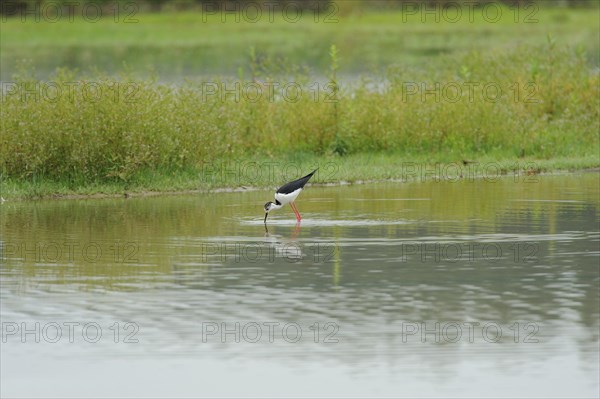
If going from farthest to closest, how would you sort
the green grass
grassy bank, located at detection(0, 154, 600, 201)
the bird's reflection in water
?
the green grass < grassy bank, located at detection(0, 154, 600, 201) < the bird's reflection in water

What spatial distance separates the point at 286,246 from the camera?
1723 centimetres

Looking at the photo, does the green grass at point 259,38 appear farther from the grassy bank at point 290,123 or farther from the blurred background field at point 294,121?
the grassy bank at point 290,123

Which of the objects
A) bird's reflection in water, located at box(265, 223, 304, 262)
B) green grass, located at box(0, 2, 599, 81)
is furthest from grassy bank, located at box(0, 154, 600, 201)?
green grass, located at box(0, 2, 599, 81)

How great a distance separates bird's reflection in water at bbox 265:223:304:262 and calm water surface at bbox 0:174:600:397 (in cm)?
3

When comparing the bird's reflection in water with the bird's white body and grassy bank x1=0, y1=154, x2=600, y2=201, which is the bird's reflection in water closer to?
the bird's white body

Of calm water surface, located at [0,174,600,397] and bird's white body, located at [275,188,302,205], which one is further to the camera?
bird's white body, located at [275,188,302,205]

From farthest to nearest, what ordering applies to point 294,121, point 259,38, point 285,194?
point 259,38, point 294,121, point 285,194

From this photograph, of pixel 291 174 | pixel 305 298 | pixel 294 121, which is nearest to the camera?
pixel 305 298

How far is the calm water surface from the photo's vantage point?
11.1 meters

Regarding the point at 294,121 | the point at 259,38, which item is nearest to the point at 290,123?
the point at 294,121

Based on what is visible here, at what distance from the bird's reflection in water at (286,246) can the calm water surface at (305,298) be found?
0.03 metres

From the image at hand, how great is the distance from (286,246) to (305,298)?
3.36m

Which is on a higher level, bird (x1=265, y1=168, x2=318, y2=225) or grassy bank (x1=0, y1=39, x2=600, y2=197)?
grassy bank (x1=0, y1=39, x2=600, y2=197)

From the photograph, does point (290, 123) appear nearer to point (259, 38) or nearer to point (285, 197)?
point (285, 197)
